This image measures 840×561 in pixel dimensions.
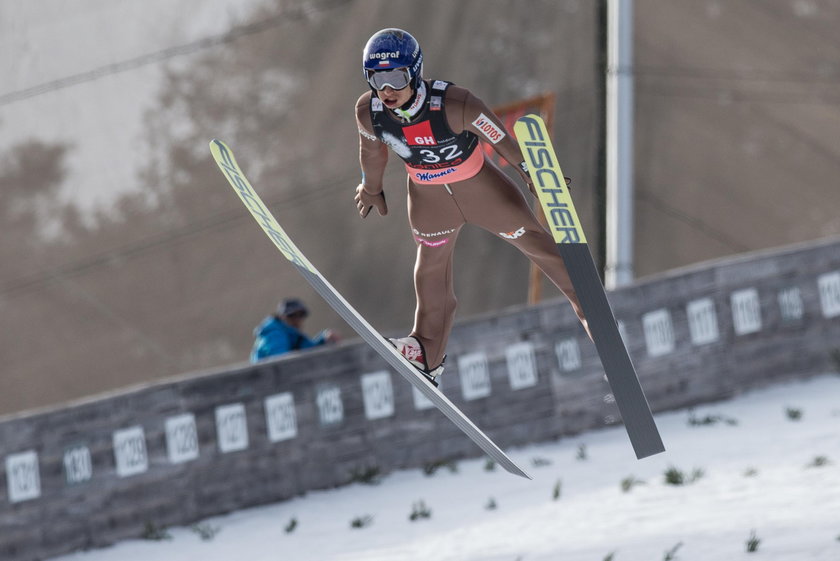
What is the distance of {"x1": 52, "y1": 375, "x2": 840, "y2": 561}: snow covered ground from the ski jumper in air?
1677 mm

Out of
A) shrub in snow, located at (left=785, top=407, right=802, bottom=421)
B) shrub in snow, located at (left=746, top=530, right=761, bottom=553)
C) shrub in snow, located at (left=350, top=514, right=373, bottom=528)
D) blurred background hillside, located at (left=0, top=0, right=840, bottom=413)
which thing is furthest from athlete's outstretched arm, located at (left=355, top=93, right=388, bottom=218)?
shrub in snow, located at (left=785, top=407, right=802, bottom=421)

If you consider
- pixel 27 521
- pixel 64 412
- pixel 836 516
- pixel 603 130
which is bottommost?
pixel 836 516

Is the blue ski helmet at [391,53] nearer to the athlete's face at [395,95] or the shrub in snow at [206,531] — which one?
the athlete's face at [395,95]

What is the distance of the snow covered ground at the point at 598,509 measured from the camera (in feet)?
18.1

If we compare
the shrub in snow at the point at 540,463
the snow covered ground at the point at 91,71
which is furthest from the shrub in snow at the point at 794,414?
the snow covered ground at the point at 91,71

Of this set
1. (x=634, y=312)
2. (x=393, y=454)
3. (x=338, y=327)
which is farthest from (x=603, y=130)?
(x=393, y=454)

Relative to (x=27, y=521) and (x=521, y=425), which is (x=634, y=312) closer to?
(x=521, y=425)

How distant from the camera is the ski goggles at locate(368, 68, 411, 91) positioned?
384 cm

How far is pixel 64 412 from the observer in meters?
6.58

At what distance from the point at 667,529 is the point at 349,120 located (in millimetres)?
3784

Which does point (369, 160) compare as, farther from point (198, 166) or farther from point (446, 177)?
point (198, 166)

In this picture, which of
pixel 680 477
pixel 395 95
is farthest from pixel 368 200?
pixel 680 477

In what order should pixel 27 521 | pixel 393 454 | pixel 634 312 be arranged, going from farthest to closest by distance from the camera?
pixel 634 312
pixel 393 454
pixel 27 521

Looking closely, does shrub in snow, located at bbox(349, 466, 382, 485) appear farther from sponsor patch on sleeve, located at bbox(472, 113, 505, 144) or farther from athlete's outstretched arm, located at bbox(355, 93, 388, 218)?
sponsor patch on sleeve, located at bbox(472, 113, 505, 144)
